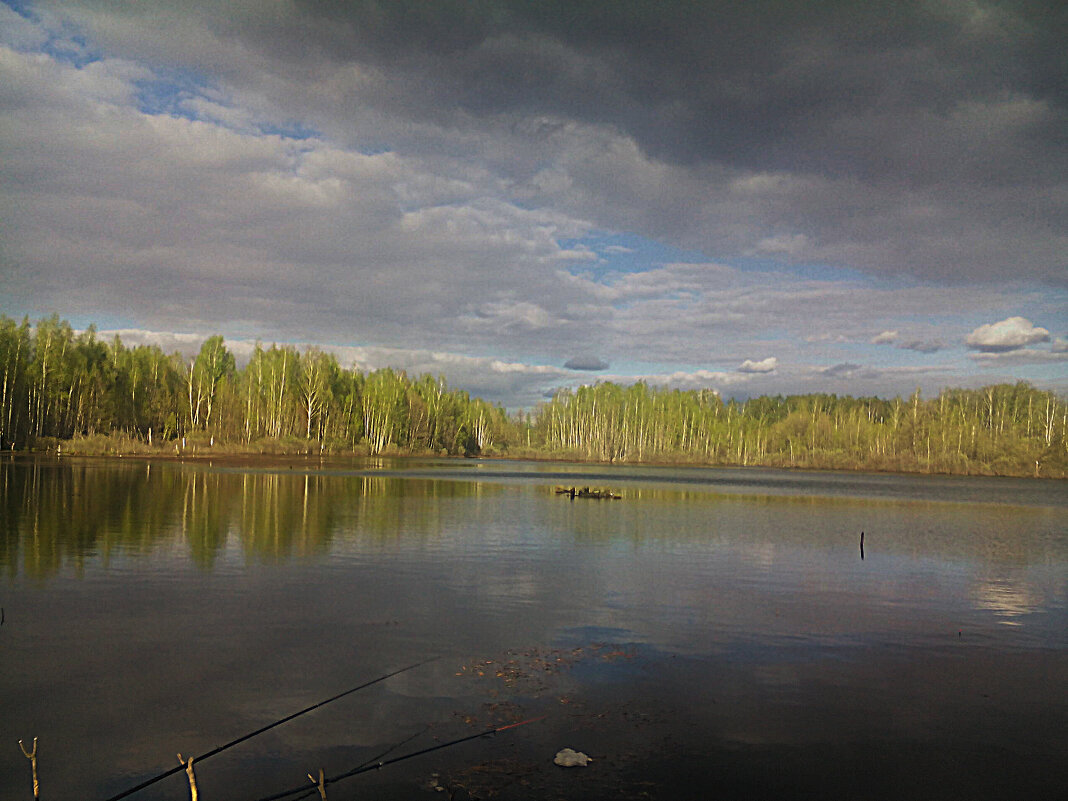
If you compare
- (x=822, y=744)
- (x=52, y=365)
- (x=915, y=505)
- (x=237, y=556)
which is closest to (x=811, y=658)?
(x=822, y=744)

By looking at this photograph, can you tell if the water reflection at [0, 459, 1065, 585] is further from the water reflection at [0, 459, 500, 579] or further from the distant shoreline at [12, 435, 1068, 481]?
the distant shoreline at [12, 435, 1068, 481]

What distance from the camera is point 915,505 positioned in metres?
50.1

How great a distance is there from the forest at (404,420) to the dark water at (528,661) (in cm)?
6971

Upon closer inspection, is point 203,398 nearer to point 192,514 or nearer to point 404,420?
point 404,420

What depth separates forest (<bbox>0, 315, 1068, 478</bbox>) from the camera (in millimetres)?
88250

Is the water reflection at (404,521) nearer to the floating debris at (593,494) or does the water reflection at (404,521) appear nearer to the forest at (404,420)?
the floating debris at (593,494)

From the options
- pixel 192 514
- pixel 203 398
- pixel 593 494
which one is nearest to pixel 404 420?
pixel 203 398

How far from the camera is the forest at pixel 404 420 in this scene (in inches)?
3474

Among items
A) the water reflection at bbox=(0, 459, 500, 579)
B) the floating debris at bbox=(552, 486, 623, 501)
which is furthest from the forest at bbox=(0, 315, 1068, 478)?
the floating debris at bbox=(552, 486, 623, 501)

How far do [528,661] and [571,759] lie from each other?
4116 millimetres

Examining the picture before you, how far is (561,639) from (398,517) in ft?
68.4

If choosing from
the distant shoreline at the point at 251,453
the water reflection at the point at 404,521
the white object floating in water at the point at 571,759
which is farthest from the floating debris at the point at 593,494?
the distant shoreline at the point at 251,453

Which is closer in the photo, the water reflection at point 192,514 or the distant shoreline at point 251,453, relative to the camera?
the water reflection at point 192,514

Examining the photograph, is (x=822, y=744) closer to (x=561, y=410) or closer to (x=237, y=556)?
(x=237, y=556)
